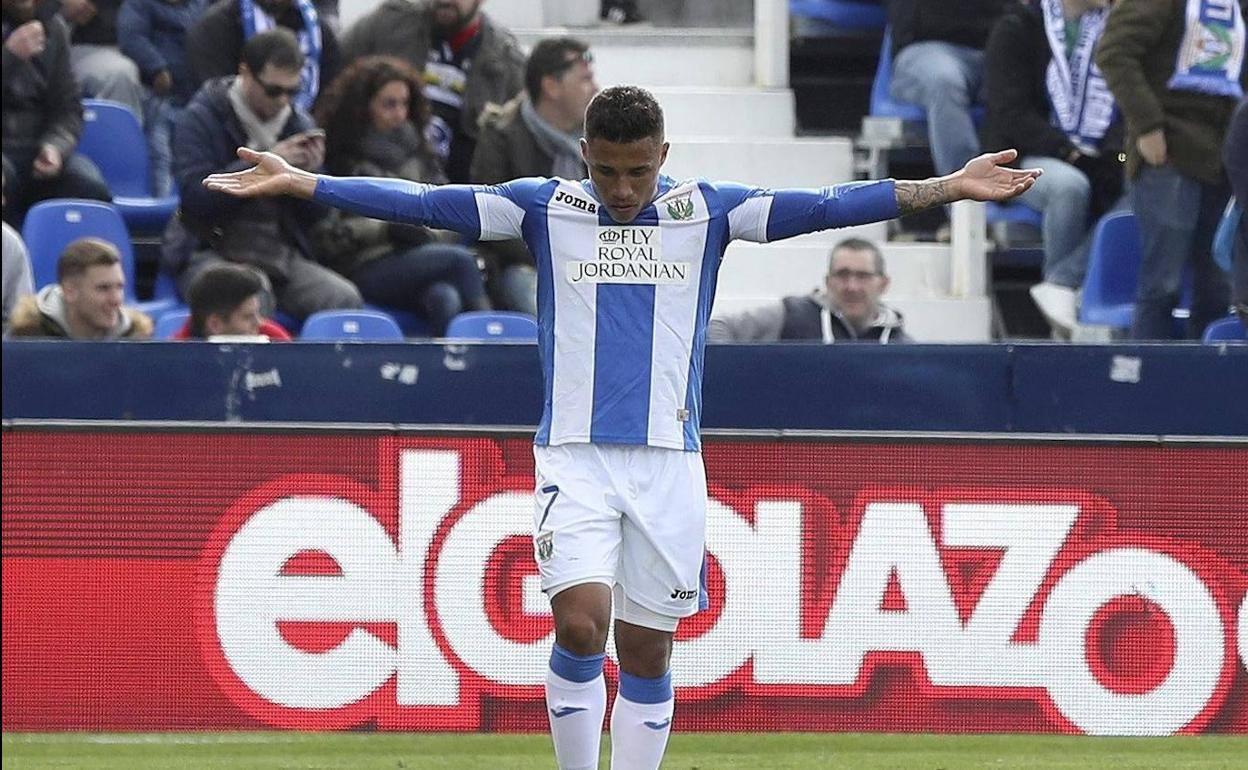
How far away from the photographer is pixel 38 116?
34.6 feet

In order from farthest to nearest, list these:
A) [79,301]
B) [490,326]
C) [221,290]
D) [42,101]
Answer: [42,101], [490,326], [79,301], [221,290]

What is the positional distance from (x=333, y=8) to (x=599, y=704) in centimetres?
685

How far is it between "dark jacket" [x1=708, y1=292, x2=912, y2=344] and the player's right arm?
3090 mm

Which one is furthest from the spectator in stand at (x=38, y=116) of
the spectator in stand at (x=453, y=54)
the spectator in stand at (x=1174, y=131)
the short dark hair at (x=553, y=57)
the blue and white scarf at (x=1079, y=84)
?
the spectator in stand at (x=1174, y=131)

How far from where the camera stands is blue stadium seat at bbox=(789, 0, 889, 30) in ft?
40.3

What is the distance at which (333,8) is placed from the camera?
1177cm

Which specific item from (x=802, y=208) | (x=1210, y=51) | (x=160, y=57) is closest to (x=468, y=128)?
(x=160, y=57)

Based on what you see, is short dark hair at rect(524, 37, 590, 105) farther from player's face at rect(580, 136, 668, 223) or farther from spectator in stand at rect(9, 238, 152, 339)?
player's face at rect(580, 136, 668, 223)

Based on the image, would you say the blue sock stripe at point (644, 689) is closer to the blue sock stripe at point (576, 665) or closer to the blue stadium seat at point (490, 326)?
the blue sock stripe at point (576, 665)

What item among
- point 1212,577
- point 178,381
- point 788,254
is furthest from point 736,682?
point 788,254

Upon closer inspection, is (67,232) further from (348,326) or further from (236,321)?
(236,321)

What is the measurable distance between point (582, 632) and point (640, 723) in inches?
13.3

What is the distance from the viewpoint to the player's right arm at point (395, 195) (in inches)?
223

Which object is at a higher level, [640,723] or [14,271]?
[14,271]
